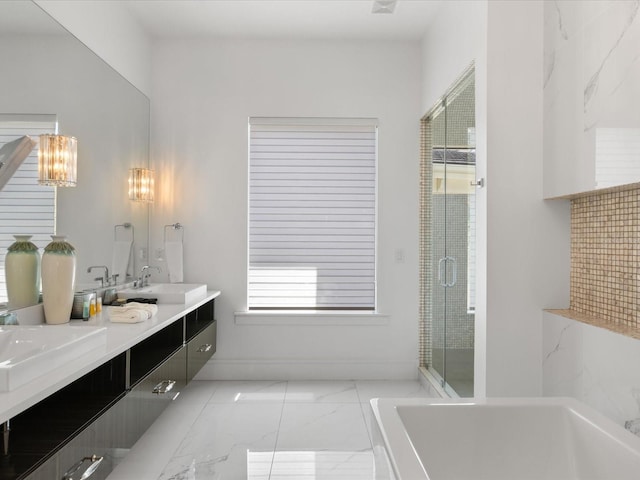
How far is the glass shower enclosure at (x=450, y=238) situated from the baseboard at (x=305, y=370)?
27 cm

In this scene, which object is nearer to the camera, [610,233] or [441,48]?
[610,233]

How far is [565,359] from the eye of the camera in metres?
2.16

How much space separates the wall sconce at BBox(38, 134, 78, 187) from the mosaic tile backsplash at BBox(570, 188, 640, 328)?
8.34 feet

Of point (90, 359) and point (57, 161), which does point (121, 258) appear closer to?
point (57, 161)

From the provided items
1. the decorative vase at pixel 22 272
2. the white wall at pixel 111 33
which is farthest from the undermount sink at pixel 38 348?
the white wall at pixel 111 33

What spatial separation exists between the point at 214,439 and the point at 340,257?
1.79 meters

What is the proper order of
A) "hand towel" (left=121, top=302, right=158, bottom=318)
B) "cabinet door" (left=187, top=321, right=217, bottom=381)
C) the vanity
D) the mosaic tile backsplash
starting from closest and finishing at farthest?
the vanity
the mosaic tile backsplash
"hand towel" (left=121, top=302, right=158, bottom=318)
"cabinet door" (left=187, top=321, right=217, bottom=381)

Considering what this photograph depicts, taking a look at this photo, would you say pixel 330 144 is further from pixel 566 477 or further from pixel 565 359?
pixel 566 477

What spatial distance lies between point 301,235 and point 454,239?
1.34m

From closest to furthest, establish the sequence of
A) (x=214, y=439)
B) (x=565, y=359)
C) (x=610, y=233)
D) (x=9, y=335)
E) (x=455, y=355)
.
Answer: (x=9, y=335) → (x=610, y=233) → (x=565, y=359) → (x=214, y=439) → (x=455, y=355)

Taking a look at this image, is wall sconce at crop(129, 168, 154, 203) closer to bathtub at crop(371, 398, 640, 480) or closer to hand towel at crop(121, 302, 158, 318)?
hand towel at crop(121, 302, 158, 318)

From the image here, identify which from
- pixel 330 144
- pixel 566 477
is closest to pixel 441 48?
pixel 330 144

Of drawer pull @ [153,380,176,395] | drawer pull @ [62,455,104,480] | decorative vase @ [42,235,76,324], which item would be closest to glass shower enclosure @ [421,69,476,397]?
drawer pull @ [153,380,176,395]

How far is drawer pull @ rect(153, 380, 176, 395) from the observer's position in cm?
239
